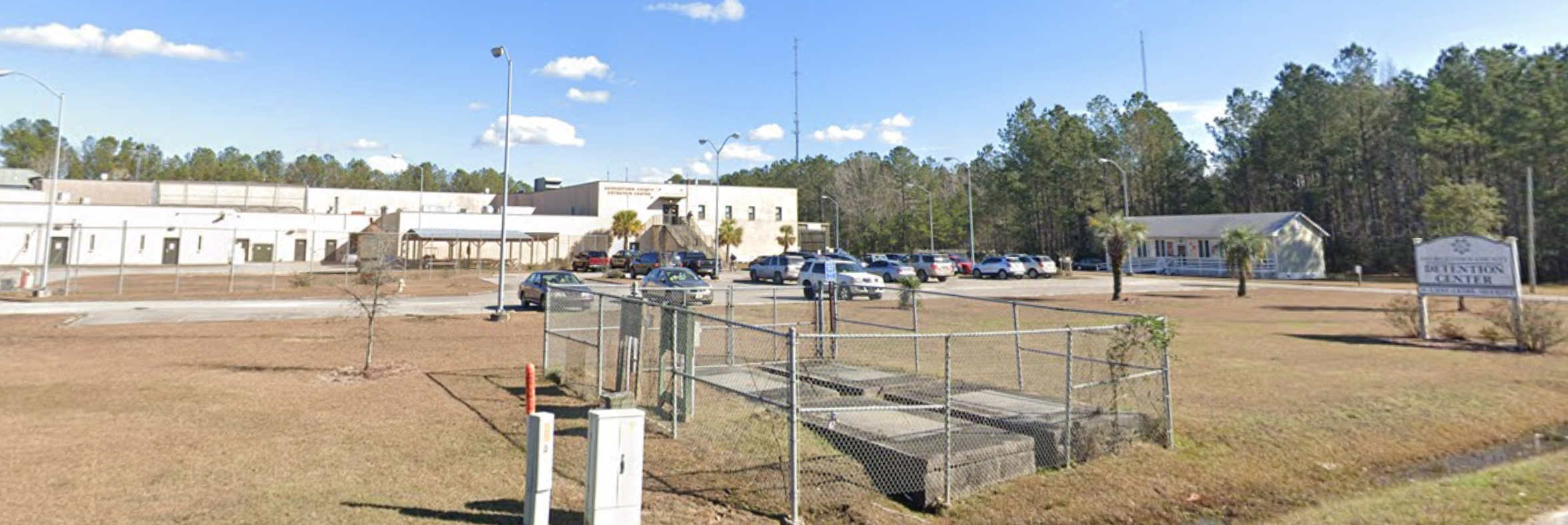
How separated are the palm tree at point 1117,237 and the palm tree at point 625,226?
43.5m

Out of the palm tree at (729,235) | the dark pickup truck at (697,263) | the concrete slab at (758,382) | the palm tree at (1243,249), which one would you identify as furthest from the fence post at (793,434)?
the palm tree at (729,235)

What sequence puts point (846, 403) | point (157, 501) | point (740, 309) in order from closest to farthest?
point (157, 501), point (846, 403), point (740, 309)

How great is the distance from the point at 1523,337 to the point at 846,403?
17.9 meters

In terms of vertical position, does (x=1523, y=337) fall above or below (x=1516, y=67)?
below

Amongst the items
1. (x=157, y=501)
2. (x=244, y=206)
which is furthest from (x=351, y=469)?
(x=244, y=206)

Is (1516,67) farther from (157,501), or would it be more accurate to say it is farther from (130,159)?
(130,159)

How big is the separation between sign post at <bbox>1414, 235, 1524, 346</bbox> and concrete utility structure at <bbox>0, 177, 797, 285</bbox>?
1404 inches

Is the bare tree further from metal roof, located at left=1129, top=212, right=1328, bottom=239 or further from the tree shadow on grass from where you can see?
metal roof, located at left=1129, top=212, right=1328, bottom=239

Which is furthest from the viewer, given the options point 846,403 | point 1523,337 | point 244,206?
point 244,206

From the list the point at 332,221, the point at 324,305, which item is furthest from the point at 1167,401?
the point at 332,221

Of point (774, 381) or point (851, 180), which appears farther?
point (851, 180)

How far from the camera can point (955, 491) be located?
6.78 m

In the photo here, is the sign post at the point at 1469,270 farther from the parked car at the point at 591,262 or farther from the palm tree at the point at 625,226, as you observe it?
the palm tree at the point at 625,226

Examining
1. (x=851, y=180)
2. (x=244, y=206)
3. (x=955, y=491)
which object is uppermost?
(x=851, y=180)
